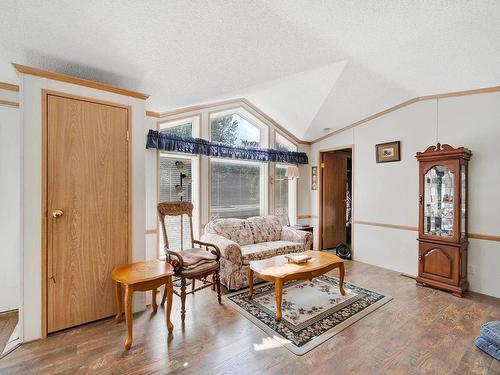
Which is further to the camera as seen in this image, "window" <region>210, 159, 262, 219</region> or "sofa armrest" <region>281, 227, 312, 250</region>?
"window" <region>210, 159, 262, 219</region>

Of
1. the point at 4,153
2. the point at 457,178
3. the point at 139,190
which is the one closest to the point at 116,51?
the point at 139,190

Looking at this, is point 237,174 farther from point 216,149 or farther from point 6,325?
point 6,325

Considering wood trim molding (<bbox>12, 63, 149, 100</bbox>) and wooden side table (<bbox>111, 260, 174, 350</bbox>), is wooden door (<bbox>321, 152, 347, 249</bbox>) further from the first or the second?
wood trim molding (<bbox>12, 63, 149, 100</bbox>)

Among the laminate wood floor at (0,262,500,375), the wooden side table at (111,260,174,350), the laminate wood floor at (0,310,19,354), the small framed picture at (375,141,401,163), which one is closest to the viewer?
the laminate wood floor at (0,262,500,375)

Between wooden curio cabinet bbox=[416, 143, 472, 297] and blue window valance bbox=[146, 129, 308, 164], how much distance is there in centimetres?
219

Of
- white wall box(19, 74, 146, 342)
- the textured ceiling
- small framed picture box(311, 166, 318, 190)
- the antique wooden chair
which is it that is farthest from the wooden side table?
small framed picture box(311, 166, 318, 190)

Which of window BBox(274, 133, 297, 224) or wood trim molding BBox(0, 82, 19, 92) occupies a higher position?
wood trim molding BBox(0, 82, 19, 92)

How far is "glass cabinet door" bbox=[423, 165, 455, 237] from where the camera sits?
10.6 feet

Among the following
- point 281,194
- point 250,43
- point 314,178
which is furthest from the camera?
point 314,178

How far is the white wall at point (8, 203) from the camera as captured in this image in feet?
8.21

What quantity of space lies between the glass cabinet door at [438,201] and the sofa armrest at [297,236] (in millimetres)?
1601

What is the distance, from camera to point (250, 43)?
2.32 meters

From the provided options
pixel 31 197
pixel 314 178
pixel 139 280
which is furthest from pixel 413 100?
pixel 31 197

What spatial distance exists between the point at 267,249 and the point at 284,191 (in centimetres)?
185
